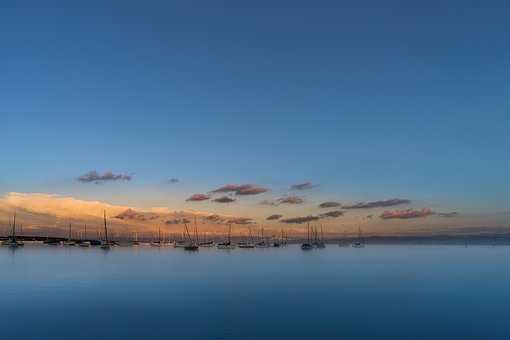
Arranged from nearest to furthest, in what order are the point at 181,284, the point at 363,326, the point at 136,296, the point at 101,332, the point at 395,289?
the point at 101,332 < the point at 363,326 < the point at 136,296 < the point at 395,289 < the point at 181,284

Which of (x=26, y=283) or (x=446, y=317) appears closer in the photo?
(x=446, y=317)

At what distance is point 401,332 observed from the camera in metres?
40.9

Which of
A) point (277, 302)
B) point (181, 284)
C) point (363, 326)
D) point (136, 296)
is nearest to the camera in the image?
point (363, 326)

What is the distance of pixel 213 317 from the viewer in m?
46.6

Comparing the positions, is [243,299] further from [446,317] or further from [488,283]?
[488,283]

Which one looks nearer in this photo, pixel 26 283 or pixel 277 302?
pixel 277 302

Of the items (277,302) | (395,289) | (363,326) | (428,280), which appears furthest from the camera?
(428,280)

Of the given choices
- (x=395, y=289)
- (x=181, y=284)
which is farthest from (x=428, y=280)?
(x=181, y=284)

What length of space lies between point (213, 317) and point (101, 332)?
11.8 metres

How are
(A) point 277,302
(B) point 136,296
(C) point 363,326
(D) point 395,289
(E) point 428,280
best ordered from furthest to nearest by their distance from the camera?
(E) point 428,280
(D) point 395,289
(B) point 136,296
(A) point 277,302
(C) point 363,326

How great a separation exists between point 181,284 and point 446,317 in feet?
149

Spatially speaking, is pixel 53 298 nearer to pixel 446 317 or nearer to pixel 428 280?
pixel 446 317

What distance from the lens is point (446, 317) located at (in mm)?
48438

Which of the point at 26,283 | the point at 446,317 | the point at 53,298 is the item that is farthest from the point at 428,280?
the point at 26,283
